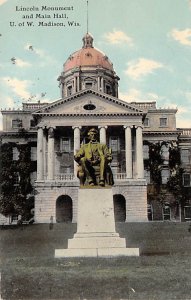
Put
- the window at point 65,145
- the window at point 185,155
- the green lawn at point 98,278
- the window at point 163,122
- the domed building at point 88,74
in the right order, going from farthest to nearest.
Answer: the domed building at point 88,74, the window at point 163,122, the window at point 185,155, the window at point 65,145, the green lawn at point 98,278

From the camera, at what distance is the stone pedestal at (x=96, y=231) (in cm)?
1388

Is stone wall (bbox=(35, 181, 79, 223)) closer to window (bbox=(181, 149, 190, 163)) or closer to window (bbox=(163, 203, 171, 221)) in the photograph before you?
window (bbox=(163, 203, 171, 221))

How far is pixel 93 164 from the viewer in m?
14.6

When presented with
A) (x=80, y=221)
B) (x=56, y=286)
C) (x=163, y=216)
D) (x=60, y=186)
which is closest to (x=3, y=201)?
(x=60, y=186)

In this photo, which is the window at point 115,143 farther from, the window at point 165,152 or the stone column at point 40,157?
the stone column at point 40,157

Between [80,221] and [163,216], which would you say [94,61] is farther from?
[80,221]

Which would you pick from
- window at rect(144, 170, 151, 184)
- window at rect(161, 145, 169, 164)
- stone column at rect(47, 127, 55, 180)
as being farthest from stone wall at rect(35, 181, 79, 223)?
window at rect(161, 145, 169, 164)

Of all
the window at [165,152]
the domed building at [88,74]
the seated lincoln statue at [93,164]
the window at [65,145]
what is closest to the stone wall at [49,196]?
the window at [65,145]

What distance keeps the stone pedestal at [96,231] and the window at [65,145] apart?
117ft

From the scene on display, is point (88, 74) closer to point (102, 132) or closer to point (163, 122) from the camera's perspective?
point (163, 122)

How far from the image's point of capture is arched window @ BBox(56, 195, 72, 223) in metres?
47.5

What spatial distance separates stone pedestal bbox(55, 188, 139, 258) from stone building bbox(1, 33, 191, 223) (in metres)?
30.4

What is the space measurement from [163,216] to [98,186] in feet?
123

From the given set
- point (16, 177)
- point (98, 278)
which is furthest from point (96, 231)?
point (16, 177)
